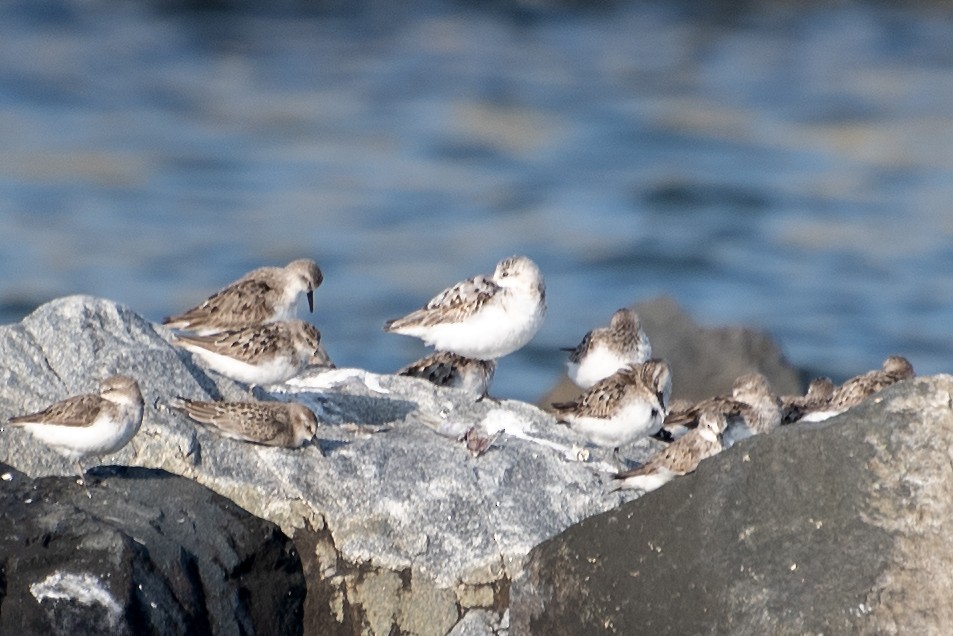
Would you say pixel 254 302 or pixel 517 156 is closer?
pixel 254 302

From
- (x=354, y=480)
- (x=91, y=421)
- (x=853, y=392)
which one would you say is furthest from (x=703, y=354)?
(x=91, y=421)

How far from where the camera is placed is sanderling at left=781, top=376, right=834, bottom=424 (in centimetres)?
1361

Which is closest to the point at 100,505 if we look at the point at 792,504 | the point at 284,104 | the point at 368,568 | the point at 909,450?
the point at 368,568

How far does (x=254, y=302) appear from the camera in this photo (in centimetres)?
1295

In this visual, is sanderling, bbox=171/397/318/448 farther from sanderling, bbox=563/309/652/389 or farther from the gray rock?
sanderling, bbox=563/309/652/389

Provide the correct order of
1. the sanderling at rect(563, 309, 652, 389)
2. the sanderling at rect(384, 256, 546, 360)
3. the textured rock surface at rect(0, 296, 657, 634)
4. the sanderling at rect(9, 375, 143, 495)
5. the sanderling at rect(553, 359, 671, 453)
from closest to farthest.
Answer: the sanderling at rect(9, 375, 143, 495) → the textured rock surface at rect(0, 296, 657, 634) → the sanderling at rect(553, 359, 671, 453) → the sanderling at rect(384, 256, 546, 360) → the sanderling at rect(563, 309, 652, 389)

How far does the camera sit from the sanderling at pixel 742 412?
12.7 m

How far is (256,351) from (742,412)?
3.74 metres

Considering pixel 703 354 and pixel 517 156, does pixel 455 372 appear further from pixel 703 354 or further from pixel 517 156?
pixel 517 156

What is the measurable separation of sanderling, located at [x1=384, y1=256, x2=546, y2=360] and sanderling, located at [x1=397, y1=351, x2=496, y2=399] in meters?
0.52

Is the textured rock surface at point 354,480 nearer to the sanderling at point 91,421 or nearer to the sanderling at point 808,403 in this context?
the sanderling at point 91,421

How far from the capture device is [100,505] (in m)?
9.51

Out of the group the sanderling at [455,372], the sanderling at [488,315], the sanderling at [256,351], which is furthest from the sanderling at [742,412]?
the sanderling at [256,351]

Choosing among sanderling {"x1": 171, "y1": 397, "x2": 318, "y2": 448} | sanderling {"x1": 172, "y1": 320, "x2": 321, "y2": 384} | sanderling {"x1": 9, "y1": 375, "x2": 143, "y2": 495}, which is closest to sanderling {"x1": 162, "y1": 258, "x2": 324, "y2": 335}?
sanderling {"x1": 172, "y1": 320, "x2": 321, "y2": 384}
